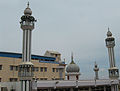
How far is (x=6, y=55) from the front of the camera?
37.9 meters

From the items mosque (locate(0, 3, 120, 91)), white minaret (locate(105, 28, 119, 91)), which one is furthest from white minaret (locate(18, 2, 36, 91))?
white minaret (locate(105, 28, 119, 91))

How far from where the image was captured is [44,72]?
43.8 metres

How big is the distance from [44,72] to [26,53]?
18293 millimetres

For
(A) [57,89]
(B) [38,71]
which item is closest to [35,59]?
(B) [38,71]

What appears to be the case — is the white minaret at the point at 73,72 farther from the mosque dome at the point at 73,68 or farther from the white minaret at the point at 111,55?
the white minaret at the point at 111,55

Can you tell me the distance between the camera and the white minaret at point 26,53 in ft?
82.0

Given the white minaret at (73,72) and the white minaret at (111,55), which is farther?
the white minaret at (73,72)

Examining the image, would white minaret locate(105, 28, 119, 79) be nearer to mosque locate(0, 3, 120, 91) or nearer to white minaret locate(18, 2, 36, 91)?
mosque locate(0, 3, 120, 91)

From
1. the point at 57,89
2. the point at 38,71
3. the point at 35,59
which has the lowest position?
the point at 57,89

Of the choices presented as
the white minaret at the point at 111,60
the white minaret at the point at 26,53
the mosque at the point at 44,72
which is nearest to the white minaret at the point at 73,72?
the mosque at the point at 44,72

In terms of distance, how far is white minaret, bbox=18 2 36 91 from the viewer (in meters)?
25.0

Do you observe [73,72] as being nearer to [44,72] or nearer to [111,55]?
[111,55]

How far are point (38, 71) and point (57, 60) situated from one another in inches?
382

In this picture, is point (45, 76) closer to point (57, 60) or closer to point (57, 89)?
point (57, 60)
